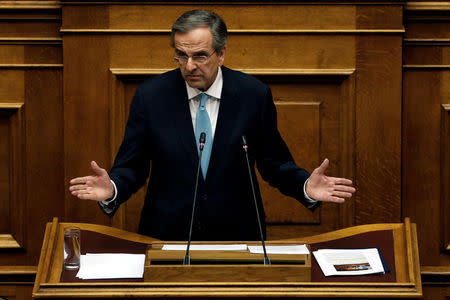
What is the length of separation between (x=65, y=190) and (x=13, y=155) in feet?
0.82

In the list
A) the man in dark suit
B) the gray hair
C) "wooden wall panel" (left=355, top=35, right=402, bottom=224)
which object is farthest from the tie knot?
"wooden wall panel" (left=355, top=35, right=402, bottom=224)

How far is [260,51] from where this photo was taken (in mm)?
2854

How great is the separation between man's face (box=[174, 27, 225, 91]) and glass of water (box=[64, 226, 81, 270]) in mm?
574

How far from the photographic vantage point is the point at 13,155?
2.92 meters

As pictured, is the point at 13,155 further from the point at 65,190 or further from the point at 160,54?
the point at 160,54

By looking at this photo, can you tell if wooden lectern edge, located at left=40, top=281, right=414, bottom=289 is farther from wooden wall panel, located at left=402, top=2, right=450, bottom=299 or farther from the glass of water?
wooden wall panel, located at left=402, top=2, right=450, bottom=299

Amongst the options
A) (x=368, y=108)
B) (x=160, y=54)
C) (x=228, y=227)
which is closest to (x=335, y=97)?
(x=368, y=108)

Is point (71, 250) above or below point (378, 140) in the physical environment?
below

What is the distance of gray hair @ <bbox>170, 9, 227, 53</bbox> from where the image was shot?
211 centimetres

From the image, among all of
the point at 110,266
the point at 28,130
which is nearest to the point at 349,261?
the point at 110,266

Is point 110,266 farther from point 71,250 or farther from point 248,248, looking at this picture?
point 248,248

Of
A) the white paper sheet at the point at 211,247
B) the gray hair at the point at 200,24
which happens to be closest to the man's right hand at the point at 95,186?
the white paper sheet at the point at 211,247

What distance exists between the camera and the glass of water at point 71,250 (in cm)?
176

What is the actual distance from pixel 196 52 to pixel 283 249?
2.05 feet
